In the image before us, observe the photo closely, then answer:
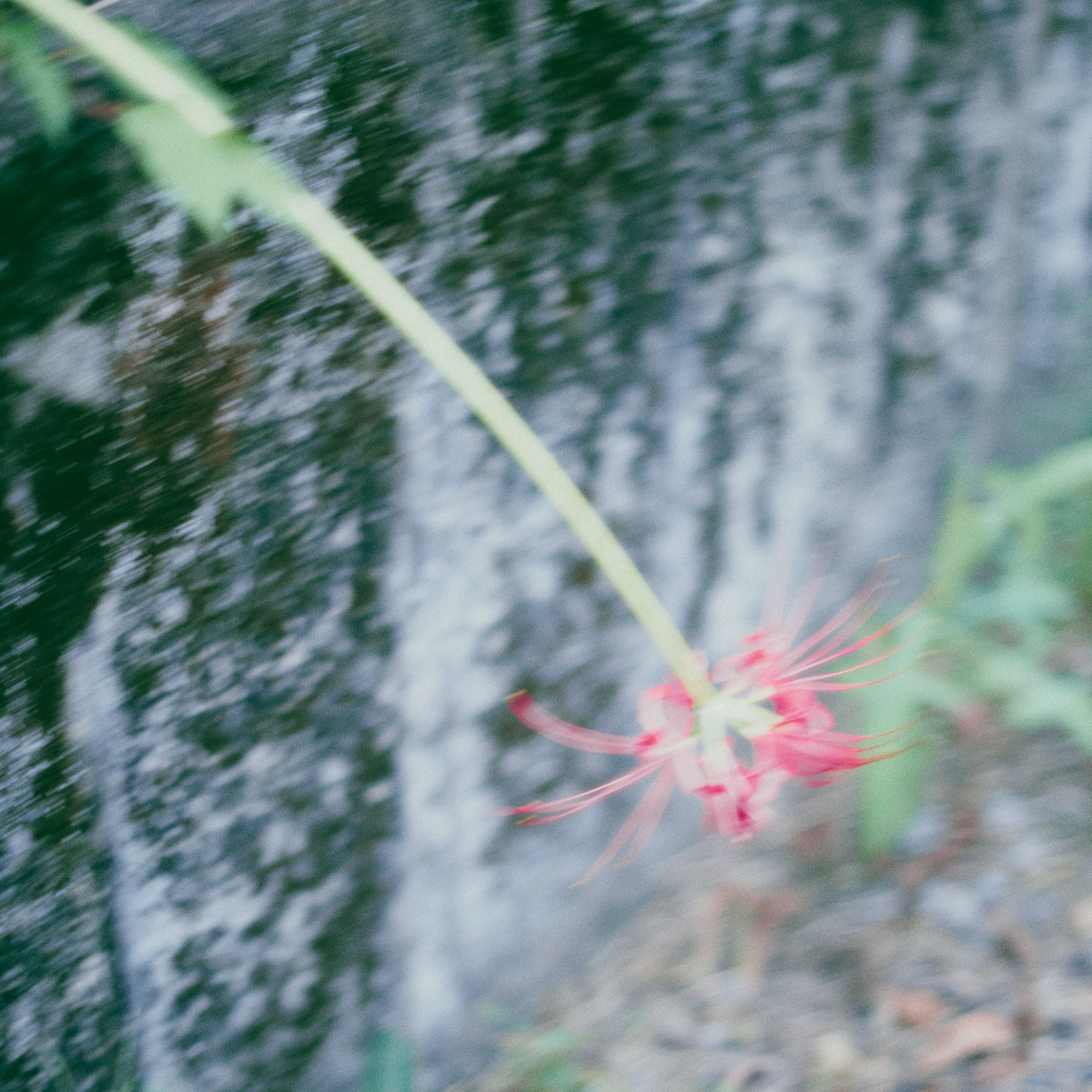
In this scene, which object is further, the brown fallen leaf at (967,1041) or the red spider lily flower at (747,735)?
the brown fallen leaf at (967,1041)

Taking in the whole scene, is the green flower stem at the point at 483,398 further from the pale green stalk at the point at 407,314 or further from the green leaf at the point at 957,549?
the green leaf at the point at 957,549

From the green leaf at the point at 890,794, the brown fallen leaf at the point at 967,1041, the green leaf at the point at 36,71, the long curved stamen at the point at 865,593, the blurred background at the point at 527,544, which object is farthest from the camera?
the long curved stamen at the point at 865,593

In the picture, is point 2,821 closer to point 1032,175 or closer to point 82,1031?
point 82,1031

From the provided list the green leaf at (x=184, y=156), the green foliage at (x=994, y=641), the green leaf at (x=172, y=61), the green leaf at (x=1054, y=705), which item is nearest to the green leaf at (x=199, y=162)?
the green leaf at (x=184, y=156)

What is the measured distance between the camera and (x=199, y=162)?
1.70 ft

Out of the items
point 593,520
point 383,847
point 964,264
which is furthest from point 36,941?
point 964,264

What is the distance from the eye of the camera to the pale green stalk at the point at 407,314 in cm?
50

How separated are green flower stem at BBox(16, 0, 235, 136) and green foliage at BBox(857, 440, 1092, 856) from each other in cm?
93

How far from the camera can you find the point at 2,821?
2.52 feet

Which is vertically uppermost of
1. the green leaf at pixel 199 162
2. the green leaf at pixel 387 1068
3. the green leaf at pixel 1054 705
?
the green leaf at pixel 199 162

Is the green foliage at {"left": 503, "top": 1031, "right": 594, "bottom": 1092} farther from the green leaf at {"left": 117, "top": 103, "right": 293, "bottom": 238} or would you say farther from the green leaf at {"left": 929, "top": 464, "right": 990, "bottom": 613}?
the green leaf at {"left": 117, "top": 103, "right": 293, "bottom": 238}

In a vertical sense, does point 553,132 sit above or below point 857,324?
above

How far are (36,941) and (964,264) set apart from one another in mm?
1470

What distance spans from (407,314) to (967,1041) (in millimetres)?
1035
